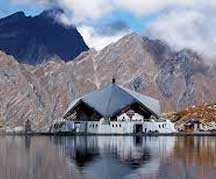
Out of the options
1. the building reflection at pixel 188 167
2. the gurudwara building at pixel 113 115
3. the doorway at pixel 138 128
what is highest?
the gurudwara building at pixel 113 115

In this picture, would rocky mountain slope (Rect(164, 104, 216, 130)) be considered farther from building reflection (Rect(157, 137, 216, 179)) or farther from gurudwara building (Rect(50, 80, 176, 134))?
building reflection (Rect(157, 137, 216, 179))

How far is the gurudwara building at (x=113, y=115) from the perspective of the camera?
102m

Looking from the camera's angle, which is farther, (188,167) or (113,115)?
(113,115)

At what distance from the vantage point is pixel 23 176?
28.1m

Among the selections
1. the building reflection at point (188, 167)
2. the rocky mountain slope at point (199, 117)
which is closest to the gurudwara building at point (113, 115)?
the rocky mountain slope at point (199, 117)

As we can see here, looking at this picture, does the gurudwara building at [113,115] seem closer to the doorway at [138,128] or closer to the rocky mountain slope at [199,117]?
the doorway at [138,128]

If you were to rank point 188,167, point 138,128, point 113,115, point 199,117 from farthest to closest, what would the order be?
1. point 199,117
2. point 113,115
3. point 138,128
4. point 188,167

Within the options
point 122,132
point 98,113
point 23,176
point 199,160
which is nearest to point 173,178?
point 23,176

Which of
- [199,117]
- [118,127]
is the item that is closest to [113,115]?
[118,127]

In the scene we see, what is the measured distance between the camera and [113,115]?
108m

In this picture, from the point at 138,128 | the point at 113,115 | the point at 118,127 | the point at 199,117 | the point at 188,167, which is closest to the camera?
the point at 188,167

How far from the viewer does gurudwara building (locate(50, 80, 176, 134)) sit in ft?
334

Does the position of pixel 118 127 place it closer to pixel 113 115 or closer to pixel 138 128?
pixel 138 128

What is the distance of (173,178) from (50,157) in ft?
44.1
